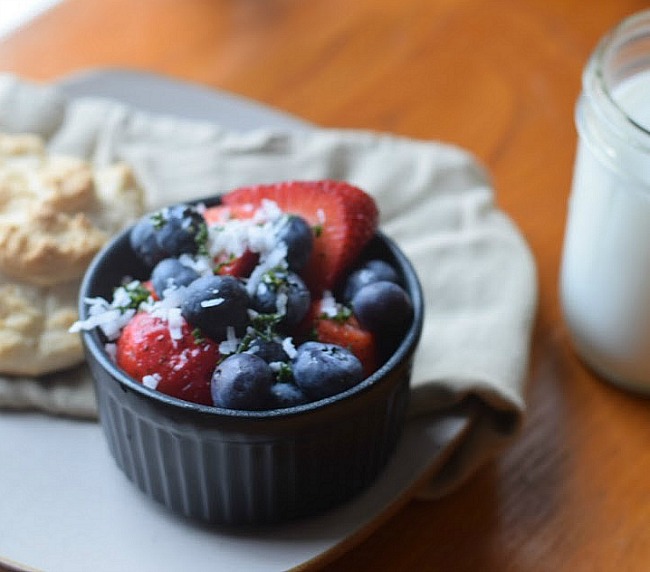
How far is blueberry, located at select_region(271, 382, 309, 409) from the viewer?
2.31 feet

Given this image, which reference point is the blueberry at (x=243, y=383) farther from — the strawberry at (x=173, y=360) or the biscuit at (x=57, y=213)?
the biscuit at (x=57, y=213)

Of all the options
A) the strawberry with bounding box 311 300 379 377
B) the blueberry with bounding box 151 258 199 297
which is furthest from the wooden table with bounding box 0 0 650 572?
the blueberry with bounding box 151 258 199 297

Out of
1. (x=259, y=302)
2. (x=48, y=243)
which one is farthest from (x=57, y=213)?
(x=259, y=302)

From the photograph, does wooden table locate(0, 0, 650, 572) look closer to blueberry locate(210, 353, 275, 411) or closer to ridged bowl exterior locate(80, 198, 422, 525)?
ridged bowl exterior locate(80, 198, 422, 525)

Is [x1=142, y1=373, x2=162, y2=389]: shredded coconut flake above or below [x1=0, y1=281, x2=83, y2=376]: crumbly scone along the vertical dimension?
above

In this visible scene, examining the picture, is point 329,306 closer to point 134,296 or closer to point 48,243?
point 134,296

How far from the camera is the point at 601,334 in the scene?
0.94 metres

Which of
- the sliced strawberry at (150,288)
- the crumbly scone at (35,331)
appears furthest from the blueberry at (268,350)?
the crumbly scone at (35,331)

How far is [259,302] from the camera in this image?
0.75 m

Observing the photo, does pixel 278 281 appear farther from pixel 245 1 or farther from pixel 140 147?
pixel 245 1

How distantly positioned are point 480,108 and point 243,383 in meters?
0.72

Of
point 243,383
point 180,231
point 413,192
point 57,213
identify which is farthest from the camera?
point 413,192

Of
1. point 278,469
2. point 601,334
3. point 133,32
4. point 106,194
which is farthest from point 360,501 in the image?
point 133,32

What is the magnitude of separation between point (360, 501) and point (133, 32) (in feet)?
2.83
